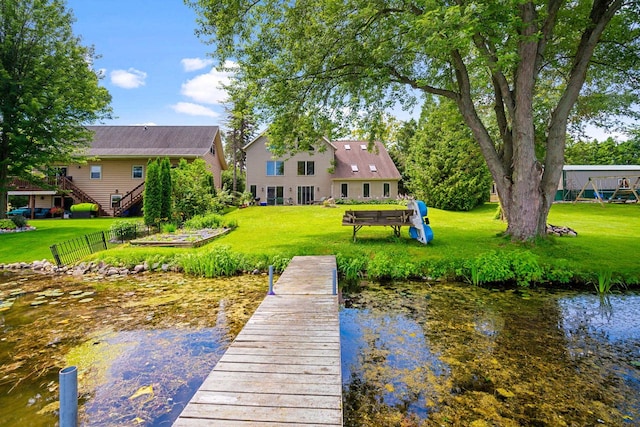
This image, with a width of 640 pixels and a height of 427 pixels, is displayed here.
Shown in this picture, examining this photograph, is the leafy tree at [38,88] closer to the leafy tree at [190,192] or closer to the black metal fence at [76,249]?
the leafy tree at [190,192]

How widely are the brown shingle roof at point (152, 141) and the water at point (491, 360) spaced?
73.8 feet

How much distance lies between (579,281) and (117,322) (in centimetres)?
1003

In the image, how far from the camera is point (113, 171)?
25.0 m

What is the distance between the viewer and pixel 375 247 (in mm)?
10281

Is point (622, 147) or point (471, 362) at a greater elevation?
point (622, 147)

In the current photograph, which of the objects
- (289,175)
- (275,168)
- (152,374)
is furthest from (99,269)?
(289,175)

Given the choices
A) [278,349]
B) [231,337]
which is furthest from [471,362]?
[231,337]

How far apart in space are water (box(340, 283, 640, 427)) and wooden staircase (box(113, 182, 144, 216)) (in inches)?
829

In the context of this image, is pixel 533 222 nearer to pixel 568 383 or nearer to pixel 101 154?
pixel 568 383

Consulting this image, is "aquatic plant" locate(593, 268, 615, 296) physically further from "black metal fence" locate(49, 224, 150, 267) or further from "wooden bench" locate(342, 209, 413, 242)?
"black metal fence" locate(49, 224, 150, 267)

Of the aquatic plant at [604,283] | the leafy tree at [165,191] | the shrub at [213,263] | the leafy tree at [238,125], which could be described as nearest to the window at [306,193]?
the leafy tree at [238,125]

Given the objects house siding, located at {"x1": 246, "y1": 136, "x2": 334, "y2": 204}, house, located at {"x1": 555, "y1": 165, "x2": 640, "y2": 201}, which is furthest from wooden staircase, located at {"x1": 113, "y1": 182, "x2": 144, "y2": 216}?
house, located at {"x1": 555, "y1": 165, "x2": 640, "y2": 201}

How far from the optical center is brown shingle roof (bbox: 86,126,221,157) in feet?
81.0

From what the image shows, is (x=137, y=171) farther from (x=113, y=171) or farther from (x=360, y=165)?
(x=360, y=165)
